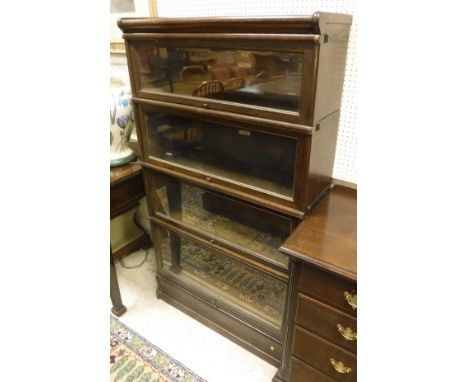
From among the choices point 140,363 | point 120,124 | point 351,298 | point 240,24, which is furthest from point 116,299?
point 240,24

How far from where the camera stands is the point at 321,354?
103 centimetres

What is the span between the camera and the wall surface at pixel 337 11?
3.27 feet

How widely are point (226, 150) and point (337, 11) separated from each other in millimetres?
620

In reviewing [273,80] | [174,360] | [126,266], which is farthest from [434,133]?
[126,266]

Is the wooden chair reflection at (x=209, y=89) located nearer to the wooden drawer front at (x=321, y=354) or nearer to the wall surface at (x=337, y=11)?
the wall surface at (x=337, y=11)

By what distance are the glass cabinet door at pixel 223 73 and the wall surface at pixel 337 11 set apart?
222 mm

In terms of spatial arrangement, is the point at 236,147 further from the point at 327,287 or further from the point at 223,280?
the point at 223,280

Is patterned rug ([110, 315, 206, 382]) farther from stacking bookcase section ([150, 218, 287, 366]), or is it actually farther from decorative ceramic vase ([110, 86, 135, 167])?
decorative ceramic vase ([110, 86, 135, 167])

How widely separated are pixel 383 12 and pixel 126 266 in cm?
198

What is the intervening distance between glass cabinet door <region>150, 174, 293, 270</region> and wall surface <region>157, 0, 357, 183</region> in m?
0.33

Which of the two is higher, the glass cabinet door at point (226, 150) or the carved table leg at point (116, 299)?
the glass cabinet door at point (226, 150)

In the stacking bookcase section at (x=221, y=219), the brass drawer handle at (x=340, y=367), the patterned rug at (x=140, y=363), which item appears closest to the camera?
the brass drawer handle at (x=340, y=367)

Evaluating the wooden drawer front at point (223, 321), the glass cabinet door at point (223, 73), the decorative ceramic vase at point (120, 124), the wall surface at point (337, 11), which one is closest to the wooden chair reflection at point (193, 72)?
the glass cabinet door at point (223, 73)

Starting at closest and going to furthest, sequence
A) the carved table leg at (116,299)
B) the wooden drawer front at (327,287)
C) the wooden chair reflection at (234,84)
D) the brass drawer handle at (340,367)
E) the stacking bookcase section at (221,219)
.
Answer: the wooden drawer front at (327,287) → the brass drawer handle at (340,367) → the wooden chair reflection at (234,84) → the stacking bookcase section at (221,219) → the carved table leg at (116,299)
